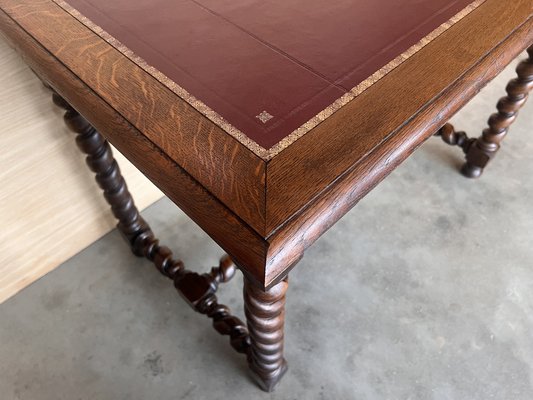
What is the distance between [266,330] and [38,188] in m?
0.62

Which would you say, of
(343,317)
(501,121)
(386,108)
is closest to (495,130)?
(501,121)

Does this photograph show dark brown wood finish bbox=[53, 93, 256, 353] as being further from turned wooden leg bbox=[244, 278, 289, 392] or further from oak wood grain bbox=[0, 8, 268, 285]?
oak wood grain bbox=[0, 8, 268, 285]

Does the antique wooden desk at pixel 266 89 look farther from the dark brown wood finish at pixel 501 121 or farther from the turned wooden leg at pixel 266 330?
the dark brown wood finish at pixel 501 121

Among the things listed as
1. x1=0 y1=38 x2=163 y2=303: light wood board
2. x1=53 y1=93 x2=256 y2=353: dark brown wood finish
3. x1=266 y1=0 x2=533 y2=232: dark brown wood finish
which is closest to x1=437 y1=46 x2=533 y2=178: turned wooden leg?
x1=266 y1=0 x2=533 y2=232: dark brown wood finish

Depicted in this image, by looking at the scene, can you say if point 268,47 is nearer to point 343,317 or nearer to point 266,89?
point 266,89

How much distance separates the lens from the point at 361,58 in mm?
565

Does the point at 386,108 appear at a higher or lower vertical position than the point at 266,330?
higher

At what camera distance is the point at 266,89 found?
53 cm

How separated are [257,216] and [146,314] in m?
0.72

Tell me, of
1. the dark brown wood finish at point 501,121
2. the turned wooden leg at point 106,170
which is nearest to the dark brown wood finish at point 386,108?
the dark brown wood finish at point 501,121

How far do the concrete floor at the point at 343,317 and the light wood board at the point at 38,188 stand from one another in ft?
0.15

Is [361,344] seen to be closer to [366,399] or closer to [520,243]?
[366,399]

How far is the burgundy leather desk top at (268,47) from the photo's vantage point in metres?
0.52

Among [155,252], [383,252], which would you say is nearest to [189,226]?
[155,252]
